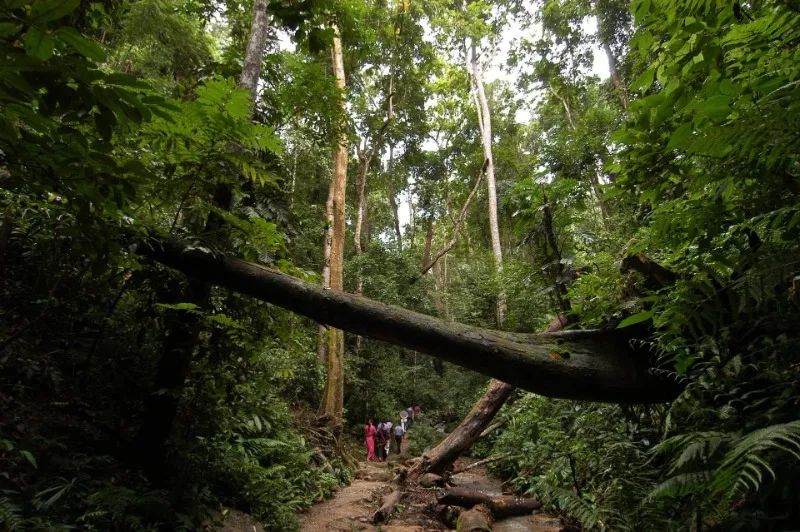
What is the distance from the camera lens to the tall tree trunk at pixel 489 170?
50.1 ft

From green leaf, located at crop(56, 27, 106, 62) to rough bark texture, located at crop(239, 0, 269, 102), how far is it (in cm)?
358

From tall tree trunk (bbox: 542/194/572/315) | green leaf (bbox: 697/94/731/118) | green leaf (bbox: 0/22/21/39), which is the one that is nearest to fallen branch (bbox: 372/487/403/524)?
tall tree trunk (bbox: 542/194/572/315)

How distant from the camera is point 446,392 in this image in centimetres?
1966

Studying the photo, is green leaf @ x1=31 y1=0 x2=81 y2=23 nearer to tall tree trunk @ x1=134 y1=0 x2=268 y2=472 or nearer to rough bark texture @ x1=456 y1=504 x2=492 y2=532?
tall tree trunk @ x1=134 y1=0 x2=268 y2=472

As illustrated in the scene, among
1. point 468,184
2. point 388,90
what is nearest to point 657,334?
point 388,90

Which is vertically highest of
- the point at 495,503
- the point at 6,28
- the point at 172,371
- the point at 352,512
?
the point at 6,28

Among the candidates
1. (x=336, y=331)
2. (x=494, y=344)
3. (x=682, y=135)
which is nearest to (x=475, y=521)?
(x=494, y=344)

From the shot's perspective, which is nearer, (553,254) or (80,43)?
(80,43)

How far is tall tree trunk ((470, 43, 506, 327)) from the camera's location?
15273 millimetres

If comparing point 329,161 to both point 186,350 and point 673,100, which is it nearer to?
point 186,350

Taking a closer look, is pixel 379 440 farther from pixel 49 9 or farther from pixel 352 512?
pixel 49 9

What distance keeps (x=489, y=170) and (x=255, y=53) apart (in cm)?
1515

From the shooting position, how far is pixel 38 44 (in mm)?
995

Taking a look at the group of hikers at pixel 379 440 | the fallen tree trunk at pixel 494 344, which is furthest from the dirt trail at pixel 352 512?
the fallen tree trunk at pixel 494 344
